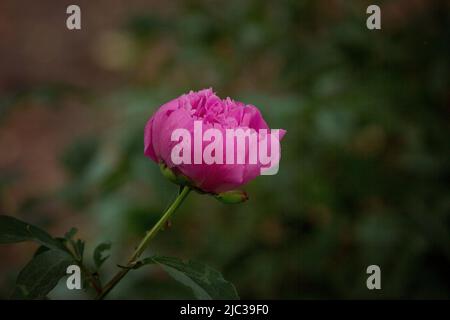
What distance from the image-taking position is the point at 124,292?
2.81 ft

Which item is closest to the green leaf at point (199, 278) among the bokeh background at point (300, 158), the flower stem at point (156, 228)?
the flower stem at point (156, 228)

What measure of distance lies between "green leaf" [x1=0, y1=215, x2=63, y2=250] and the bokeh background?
0.48 meters

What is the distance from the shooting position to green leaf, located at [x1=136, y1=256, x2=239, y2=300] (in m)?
0.35

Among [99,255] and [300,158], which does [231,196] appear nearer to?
[99,255]

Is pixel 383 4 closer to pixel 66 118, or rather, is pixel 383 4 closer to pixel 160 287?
pixel 160 287

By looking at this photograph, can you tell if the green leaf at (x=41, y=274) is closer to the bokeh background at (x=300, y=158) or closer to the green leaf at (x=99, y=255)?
the green leaf at (x=99, y=255)

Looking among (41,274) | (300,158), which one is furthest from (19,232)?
(300,158)

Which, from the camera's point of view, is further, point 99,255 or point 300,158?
point 300,158

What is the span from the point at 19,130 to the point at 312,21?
3.34 ft

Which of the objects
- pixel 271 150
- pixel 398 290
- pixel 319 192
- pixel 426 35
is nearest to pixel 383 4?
pixel 426 35

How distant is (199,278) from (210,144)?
71 mm

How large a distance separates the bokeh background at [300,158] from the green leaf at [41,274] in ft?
1.58

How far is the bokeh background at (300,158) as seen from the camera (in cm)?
91

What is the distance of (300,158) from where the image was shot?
39.1 inches
